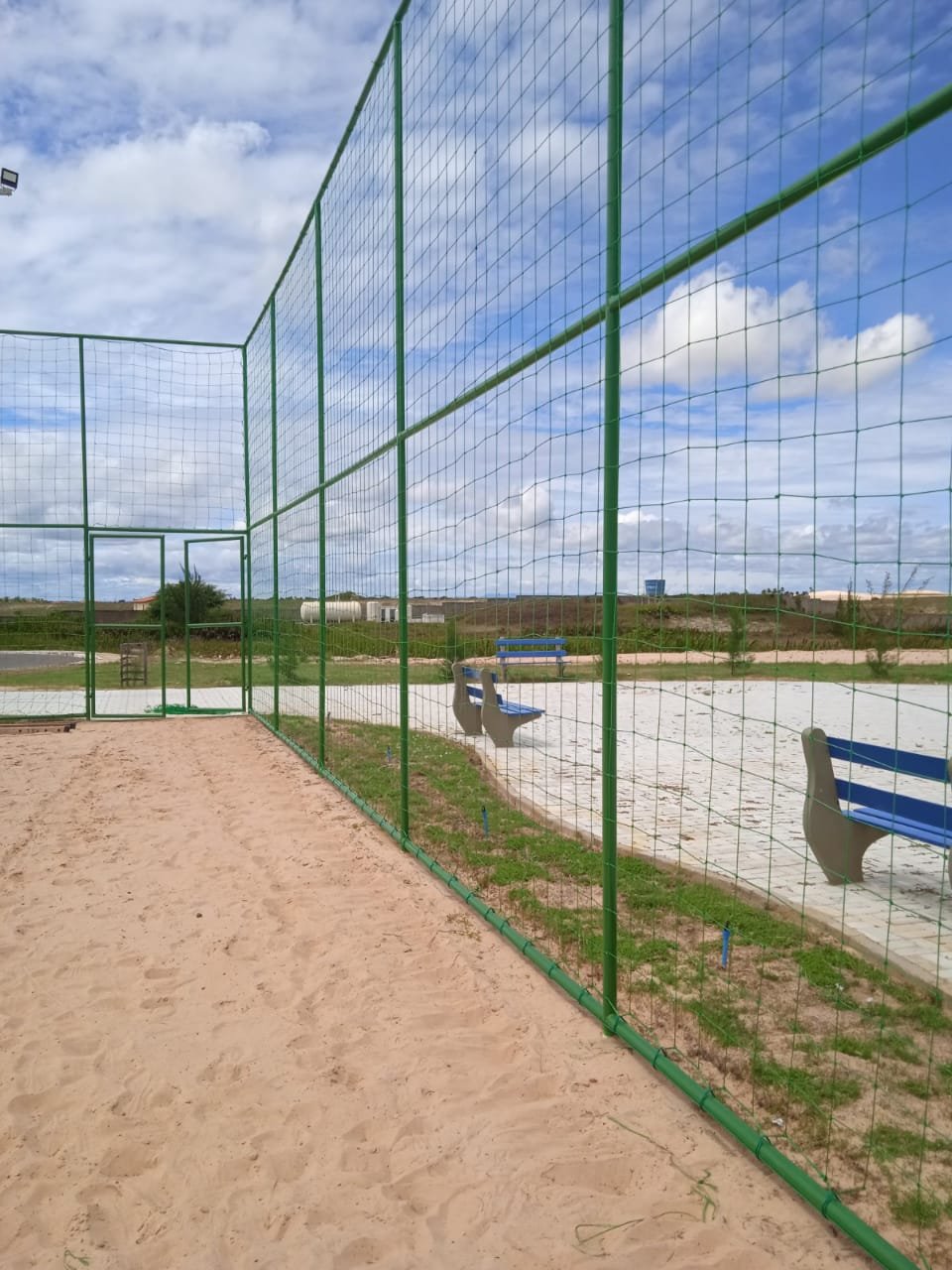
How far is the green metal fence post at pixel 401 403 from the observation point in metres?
5.32

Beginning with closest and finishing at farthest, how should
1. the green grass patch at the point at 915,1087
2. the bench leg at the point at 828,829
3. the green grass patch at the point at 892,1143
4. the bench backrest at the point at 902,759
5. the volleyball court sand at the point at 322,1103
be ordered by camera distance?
the volleyball court sand at the point at 322,1103
the green grass patch at the point at 892,1143
the green grass patch at the point at 915,1087
the bench backrest at the point at 902,759
the bench leg at the point at 828,829

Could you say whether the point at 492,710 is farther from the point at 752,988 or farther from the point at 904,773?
the point at 752,988


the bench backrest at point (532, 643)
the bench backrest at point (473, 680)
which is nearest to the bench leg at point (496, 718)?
the bench backrest at point (532, 643)

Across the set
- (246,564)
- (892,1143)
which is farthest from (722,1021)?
(246,564)

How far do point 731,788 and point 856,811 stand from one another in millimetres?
2734

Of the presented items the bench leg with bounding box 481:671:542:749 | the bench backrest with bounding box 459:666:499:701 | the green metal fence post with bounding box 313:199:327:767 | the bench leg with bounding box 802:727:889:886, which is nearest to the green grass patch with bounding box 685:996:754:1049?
the bench leg with bounding box 802:727:889:886

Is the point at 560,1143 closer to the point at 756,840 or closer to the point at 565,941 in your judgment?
the point at 565,941

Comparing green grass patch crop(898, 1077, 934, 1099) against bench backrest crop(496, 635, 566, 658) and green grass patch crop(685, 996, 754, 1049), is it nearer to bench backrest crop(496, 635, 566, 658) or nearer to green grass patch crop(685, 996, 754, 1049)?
green grass patch crop(685, 996, 754, 1049)

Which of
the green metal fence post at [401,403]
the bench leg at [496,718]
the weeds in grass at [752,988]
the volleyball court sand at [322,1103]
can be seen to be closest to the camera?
the volleyball court sand at [322,1103]

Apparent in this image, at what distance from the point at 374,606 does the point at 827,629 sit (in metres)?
4.22

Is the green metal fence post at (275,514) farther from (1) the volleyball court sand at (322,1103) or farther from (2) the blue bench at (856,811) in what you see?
(2) the blue bench at (856,811)

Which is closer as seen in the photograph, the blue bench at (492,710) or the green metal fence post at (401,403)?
the green metal fence post at (401,403)

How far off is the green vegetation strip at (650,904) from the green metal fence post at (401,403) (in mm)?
669

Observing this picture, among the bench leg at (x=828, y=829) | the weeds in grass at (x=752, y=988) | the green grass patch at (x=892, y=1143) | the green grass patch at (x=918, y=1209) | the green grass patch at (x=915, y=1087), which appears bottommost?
the green grass patch at (x=915, y=1087)
